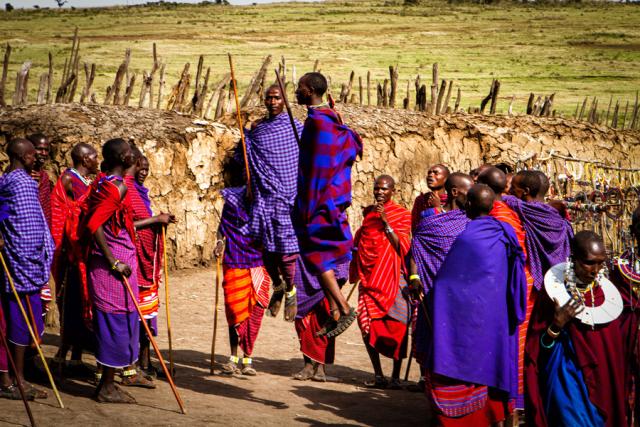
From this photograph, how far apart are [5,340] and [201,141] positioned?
6.99m

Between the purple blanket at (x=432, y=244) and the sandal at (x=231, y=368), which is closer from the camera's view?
the purple blanket at (x=432, y=244)

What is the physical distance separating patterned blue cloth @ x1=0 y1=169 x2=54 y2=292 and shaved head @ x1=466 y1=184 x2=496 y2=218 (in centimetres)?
323

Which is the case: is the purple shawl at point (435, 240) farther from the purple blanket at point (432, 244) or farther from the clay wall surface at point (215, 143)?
the clay wall surface at point (215, 143)

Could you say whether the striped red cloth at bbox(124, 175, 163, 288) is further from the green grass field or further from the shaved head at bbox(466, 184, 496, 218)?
the green grass field

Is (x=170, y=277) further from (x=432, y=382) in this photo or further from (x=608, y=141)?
(x=608, y=141)

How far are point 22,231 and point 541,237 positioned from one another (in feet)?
12.9

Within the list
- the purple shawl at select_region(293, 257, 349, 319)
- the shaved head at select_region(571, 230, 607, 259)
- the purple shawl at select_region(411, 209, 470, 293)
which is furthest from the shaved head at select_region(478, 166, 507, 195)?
the shaved head at select_region(571, 230, 607, 259)

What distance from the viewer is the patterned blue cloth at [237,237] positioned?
326 inches

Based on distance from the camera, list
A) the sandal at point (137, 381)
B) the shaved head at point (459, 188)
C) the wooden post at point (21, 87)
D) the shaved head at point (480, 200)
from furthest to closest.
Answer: the wooden post at point (21, 87) < the sandal at point (137, 381) < the shaved head at point (459, 188) < the shaved head at point (480, 200)

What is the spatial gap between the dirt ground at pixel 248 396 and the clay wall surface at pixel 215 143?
97.5 inches

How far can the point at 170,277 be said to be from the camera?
1243cm

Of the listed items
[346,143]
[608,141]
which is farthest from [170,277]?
[608,141]

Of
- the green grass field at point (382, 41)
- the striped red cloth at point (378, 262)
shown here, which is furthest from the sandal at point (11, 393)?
the green grass field at point (382, 41)

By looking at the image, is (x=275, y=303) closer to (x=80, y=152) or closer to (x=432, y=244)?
(x=432, y=244)
